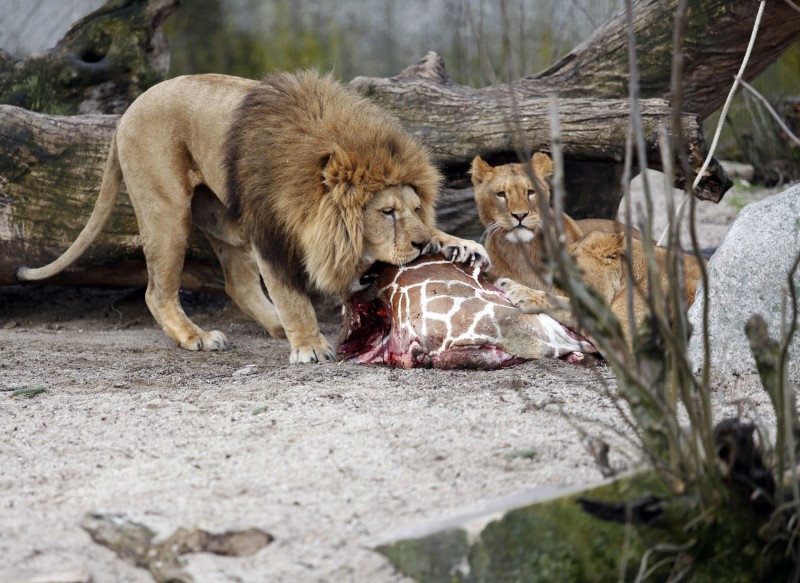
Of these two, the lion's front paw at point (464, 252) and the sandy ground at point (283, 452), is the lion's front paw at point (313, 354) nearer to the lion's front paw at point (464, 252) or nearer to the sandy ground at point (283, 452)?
the sandy ground at point (283, 452)

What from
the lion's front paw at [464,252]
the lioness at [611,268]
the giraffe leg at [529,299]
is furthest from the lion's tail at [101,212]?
the lioness at [611,268]

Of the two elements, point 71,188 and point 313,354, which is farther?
point 71,188

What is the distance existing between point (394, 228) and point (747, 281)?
1.47 m

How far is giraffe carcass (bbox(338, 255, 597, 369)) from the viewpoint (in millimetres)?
4215

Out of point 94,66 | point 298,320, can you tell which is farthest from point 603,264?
point 94,66

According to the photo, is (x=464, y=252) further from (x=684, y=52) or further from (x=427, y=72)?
(x=684, y=52)

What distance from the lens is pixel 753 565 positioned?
2.14 metres

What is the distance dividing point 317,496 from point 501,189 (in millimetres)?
2802

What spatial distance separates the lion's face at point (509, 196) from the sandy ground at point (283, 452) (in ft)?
3.23

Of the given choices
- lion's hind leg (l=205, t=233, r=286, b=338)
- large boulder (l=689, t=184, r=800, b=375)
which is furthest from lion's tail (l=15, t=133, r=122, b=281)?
large boulder (l=689, t=184, r=800, b=375)

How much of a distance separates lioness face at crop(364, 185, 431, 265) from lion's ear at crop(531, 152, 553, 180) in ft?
3.14

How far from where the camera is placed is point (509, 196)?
→ 502 centimetres

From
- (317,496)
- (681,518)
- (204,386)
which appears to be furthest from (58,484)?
(681,518)

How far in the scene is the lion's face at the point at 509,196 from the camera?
4.99 meters
